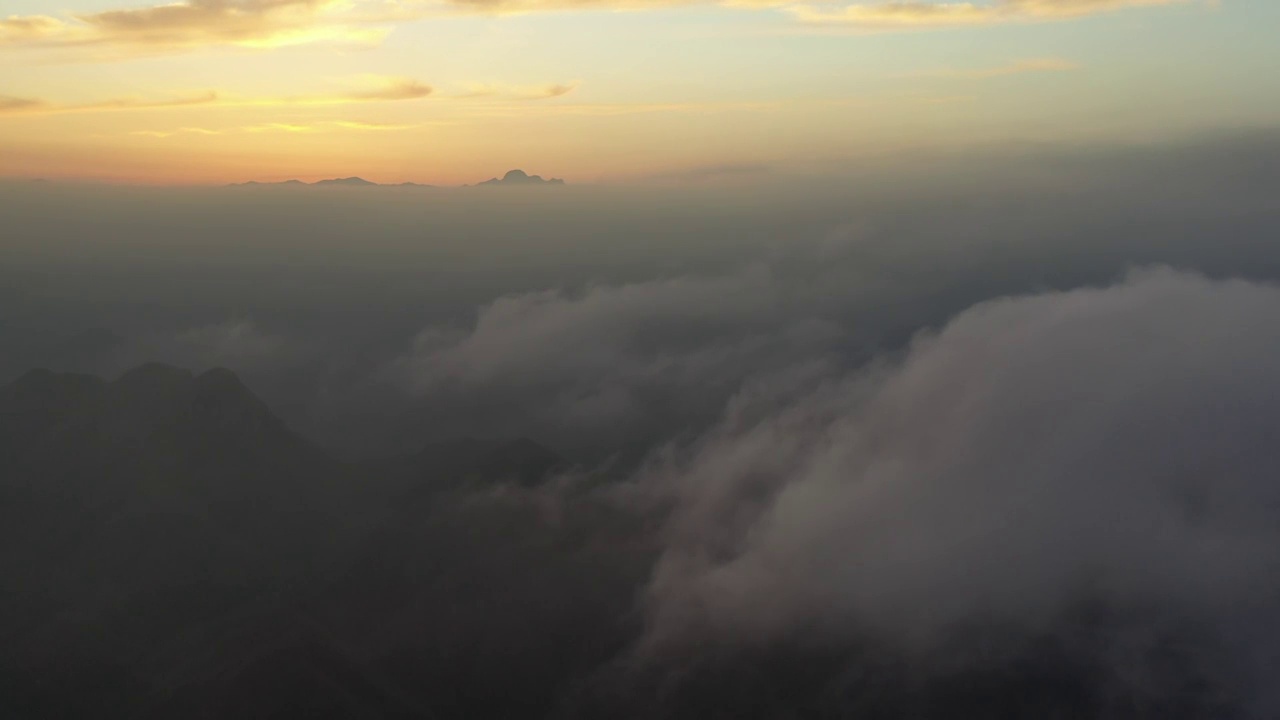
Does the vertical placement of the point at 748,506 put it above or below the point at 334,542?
below

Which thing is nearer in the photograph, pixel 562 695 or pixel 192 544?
pixel 562 695

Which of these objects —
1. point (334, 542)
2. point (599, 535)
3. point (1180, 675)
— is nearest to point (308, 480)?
point (334, 542)

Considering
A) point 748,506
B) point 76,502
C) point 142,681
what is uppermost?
point 76,502

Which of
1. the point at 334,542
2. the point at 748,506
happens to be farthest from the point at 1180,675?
the point at 334,542

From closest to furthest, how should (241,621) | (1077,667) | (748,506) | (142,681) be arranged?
(142,681), (241,621), (1077,667), (748,506)

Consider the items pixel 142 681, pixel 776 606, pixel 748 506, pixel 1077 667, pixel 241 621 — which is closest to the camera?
pixel 142 681

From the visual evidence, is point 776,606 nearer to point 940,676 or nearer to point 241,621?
point 940,676

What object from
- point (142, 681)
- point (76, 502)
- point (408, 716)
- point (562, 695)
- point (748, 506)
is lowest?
point (748, 506)

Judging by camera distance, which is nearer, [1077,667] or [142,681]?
[142,681]

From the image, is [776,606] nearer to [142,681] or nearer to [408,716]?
[408,716]
